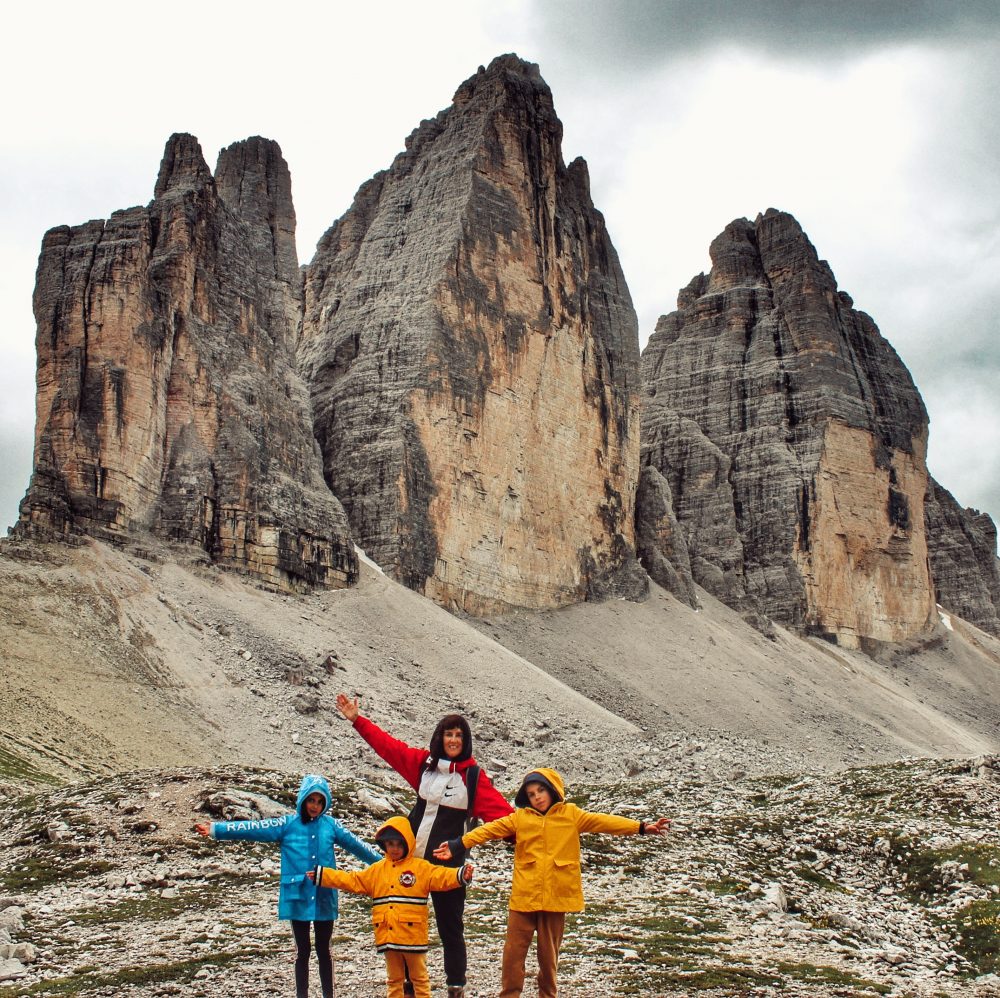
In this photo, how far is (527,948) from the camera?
9.41 m

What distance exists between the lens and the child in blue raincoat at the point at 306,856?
9633 mm

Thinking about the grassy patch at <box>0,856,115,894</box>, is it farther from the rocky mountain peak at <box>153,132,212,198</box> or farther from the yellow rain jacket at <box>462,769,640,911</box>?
the rocky mountain peak at <box>153,132,212,198</box>

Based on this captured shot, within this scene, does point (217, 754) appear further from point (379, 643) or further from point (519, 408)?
point (519, 408)

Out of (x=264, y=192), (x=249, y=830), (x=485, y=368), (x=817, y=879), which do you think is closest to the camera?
A: (x=249, y=830)

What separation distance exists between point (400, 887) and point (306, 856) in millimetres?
930

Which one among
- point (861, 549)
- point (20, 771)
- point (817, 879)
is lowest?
point (817, 879)

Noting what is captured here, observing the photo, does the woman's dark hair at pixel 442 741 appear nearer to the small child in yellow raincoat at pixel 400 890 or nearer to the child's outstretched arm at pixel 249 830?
the small child in yellow raincoat at pixel 400 890

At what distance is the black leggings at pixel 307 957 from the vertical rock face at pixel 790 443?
69.0 m

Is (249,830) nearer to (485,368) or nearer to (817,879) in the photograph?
(817,879)

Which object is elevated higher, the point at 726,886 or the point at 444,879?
the point at 444,879

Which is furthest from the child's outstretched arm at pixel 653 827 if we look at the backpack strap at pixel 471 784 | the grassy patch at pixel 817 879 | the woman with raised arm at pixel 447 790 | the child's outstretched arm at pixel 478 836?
the grassy patch at pixel 817 879

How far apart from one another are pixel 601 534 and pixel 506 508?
8363mm

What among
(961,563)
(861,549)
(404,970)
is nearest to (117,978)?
(404,970)

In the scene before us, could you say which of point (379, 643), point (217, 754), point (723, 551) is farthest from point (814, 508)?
point (217, 754)
